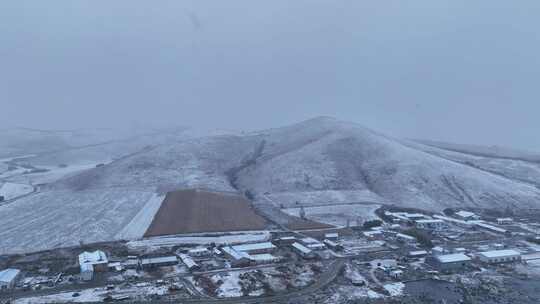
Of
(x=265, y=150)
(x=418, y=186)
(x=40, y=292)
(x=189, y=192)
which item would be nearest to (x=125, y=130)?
(x=265, y=150)

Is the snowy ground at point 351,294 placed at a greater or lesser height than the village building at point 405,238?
lesser

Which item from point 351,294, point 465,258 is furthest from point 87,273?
point 465,258

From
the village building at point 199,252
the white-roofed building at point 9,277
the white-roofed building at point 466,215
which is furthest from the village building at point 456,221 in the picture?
the white-roofed building at point 9,277

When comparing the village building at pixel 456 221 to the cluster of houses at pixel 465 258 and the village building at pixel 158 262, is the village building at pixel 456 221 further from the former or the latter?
the village building at pixel 158 262

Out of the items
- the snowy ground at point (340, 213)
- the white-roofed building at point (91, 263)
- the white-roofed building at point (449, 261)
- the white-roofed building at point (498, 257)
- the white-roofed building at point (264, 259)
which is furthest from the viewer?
the snowy ground at point (340, 213)

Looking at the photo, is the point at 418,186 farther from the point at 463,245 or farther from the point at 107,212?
the point at 107,212

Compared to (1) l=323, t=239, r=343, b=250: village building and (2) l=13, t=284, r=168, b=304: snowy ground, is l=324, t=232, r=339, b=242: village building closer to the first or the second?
(1) l=323, t=239, r=343, b=250: village building

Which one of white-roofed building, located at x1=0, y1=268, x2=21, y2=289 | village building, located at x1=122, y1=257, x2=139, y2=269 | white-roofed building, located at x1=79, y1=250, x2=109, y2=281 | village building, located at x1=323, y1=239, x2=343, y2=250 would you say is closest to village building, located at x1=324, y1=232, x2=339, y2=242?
village building, located at x1=323, y1=239, x2=343, y2=250
